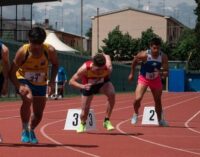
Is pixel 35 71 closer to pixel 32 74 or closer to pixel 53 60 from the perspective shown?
pixel 32 74

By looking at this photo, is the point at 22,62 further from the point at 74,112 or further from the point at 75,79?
the point at 74,112

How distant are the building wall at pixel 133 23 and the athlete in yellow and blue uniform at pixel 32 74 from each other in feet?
331

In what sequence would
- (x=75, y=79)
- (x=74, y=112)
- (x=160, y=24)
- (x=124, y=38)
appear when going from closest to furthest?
(x=75, y=79) < (x=74, y=112) < (x=124, y=38) < (x=160, y=24)

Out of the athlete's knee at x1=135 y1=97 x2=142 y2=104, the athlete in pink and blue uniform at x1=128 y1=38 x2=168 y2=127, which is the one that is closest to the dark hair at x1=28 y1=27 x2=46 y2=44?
the athlete in pink and blue uniform at x1=128 y1=38 x2=168 y2=127

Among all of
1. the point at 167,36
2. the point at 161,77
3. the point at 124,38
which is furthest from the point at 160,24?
the point at 161,77

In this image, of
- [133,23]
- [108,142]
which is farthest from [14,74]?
[133,23]

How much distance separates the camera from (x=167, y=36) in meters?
112

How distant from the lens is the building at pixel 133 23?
111 metres

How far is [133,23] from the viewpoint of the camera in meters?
113

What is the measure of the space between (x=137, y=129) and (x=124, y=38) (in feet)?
258

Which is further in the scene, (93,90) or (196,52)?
(196,52)

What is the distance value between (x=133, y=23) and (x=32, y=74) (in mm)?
103127

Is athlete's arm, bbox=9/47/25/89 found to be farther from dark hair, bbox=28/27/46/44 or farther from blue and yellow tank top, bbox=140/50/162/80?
blue and yellow tank top, bbox=140/50/162/80

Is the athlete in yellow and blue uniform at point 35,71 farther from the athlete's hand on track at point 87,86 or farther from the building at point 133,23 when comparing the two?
the building at point 133,23
